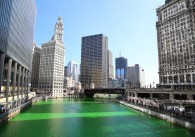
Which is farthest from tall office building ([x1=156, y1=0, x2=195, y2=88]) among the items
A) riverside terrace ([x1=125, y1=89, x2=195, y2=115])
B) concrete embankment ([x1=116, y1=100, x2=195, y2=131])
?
concrete embankment ([x1=116, y1=100, x2=195, y2=131])

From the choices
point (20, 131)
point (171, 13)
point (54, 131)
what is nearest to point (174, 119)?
point (54, 131)

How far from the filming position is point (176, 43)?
139 m

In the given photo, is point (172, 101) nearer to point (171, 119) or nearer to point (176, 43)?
point (171, 119)

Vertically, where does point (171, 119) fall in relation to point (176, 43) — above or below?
below

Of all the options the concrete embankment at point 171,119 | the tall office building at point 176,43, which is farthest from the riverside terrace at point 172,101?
the tall office building at point 176,43

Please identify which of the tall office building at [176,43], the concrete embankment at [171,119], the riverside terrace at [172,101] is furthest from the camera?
the tall office building at [176,43]

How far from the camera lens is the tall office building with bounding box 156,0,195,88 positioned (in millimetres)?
128488

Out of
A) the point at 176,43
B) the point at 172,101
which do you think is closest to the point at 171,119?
the point at 172,101

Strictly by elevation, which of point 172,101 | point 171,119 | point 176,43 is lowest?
point 171,119

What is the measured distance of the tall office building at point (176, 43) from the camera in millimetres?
128488

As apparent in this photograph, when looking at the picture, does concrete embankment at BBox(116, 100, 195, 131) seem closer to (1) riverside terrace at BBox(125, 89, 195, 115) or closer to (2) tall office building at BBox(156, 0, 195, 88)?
(1) riverside terrace at BBox(125, 89, 195, 115)

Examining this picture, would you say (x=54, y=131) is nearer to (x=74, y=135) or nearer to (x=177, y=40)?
(x=74, y=135)

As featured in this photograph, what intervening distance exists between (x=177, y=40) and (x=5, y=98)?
121753 millimetres

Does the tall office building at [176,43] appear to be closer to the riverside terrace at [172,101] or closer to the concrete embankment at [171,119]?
the riverside terrace at [172,101]
